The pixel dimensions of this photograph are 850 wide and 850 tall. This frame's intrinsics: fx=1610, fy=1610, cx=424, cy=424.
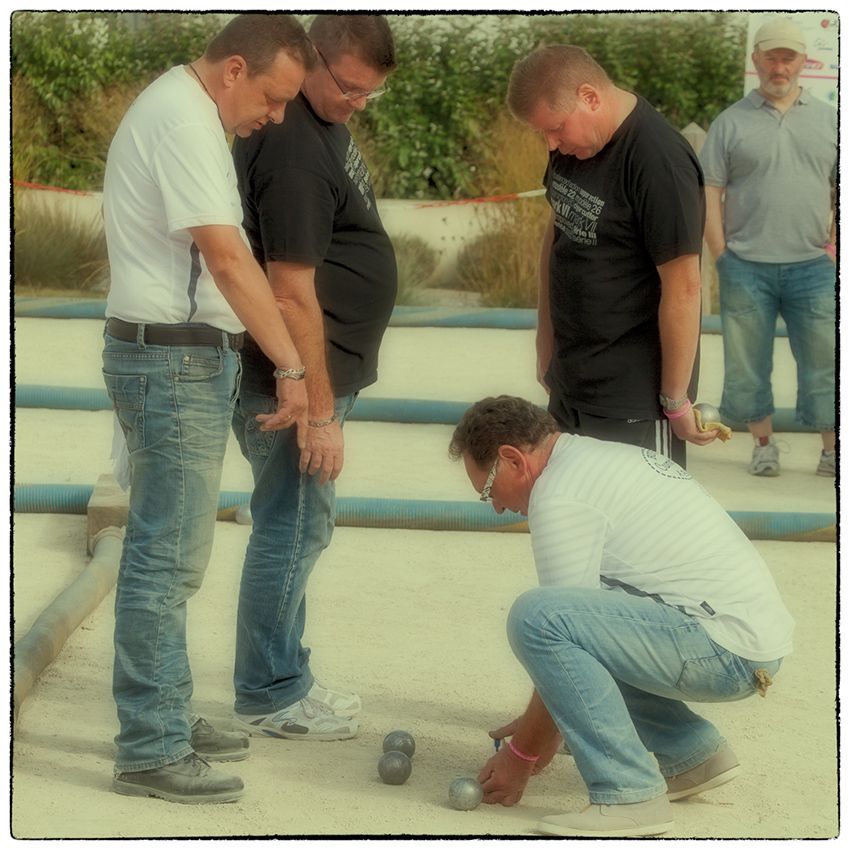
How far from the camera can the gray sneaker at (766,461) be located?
717 cm

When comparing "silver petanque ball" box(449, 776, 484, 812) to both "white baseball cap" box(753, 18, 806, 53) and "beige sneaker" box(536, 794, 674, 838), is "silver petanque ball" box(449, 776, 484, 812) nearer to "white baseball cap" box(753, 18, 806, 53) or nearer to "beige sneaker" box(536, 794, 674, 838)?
"beige sneaker" box(536, 794, 674, 838)

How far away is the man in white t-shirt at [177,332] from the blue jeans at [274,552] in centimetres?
33

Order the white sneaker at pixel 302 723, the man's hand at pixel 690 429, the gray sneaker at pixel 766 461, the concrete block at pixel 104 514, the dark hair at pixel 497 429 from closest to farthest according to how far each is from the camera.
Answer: the dark hair at pixel 497 429
the man's hand at pixel 690 429
the white sneaker at pixel 302 723
the concrete block at pixel 104 514
the gray sneaker at pixel 766 461

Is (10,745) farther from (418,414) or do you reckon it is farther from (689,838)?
(418,414)

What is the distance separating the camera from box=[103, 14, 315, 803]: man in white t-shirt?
348 cm

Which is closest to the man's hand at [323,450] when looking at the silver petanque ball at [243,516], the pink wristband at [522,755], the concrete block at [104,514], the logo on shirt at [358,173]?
the logo on shirt at [358,173]

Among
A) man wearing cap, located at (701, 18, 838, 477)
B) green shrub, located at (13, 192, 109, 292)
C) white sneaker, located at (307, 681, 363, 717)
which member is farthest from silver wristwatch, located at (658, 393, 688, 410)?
green shrub, located at (13, 192, 109, 292)

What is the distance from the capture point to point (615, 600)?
3.54 meters

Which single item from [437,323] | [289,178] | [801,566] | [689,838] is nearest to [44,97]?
[437,323]

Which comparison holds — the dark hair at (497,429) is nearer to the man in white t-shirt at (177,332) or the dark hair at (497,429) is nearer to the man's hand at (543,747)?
the man in white t-shirt at (177,332)

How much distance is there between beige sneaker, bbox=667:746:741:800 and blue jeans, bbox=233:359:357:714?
1035 millimetres

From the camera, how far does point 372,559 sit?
5.76 meters

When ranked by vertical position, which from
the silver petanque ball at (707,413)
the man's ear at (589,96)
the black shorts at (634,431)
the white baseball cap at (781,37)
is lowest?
the black shorts at (634,431)

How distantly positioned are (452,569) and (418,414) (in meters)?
2.22
